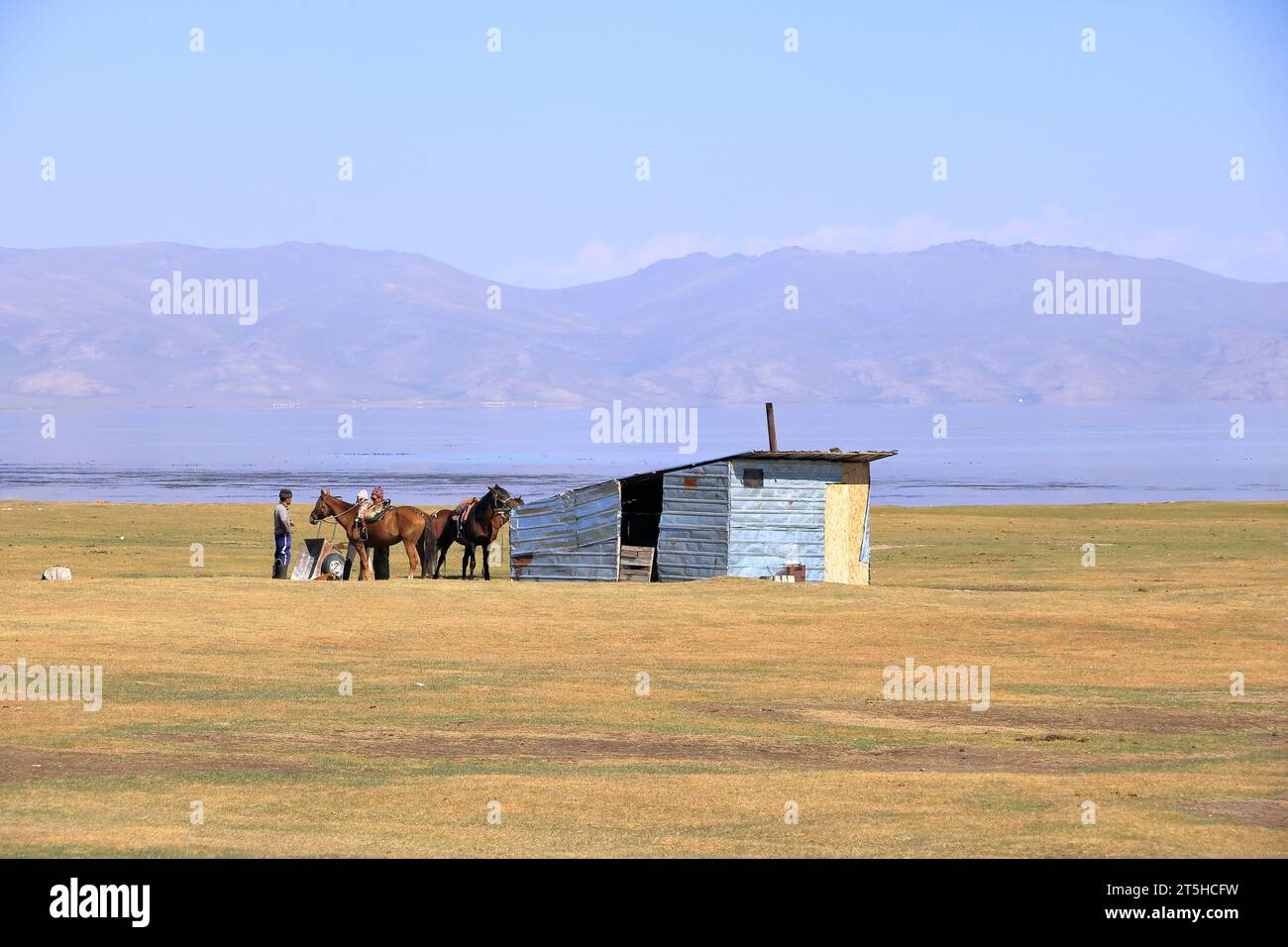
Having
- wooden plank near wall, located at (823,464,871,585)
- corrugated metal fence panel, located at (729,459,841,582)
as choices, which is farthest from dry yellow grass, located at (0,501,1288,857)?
wooden plank near wall, located at (823,464,871,585)

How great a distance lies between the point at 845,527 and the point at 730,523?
2787 millimetres

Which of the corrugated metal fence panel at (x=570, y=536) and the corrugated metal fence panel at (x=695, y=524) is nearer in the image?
the corrugated metal fence panel at (x=695, y=524)

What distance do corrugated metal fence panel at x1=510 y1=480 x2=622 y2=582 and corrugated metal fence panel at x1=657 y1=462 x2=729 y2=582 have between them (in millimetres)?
1172

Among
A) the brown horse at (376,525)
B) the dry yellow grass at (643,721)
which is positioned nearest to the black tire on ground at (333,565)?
the brown horse at (376,525)

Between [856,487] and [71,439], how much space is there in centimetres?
16665

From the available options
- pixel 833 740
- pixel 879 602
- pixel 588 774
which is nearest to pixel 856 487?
pixel 879 602

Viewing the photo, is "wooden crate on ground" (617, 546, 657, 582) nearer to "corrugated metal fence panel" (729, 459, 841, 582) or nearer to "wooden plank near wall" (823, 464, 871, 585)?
"corrugated metal fence panel" (729, 459, 841, 582)

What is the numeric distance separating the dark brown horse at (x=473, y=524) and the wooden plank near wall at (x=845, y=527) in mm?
7416

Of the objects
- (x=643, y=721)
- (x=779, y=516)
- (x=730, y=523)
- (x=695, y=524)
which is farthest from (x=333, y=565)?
(x=643, y=721)

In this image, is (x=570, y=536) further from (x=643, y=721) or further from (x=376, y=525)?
(x=643, y=721)

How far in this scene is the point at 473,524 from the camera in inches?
1618

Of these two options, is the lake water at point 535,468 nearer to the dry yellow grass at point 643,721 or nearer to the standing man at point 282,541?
the standing man at point 282,541

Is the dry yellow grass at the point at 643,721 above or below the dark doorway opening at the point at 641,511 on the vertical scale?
below

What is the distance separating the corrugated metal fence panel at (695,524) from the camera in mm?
Answer: 39469
